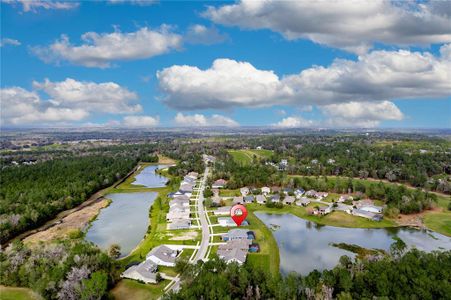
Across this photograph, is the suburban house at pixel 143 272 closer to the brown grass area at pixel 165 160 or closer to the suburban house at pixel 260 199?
the suburban house at pixel 260 199

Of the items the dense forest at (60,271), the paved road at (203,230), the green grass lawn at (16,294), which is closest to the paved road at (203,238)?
the paved road at (203,230)

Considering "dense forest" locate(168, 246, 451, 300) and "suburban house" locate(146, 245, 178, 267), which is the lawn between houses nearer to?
→ "suburban house" locate(146, 245, 178, 267)

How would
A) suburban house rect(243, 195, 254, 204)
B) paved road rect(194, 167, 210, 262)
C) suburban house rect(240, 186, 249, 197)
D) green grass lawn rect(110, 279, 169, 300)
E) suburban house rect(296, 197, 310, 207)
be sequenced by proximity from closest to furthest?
green grass lawn rect(110, 279, 169, 300) → paved road rect(194, 167, 210, 262) → suburban house rect(296, 197, 310, 207) → suburban house rect(243, 195, 254, 204) → suburban house rect(240, 186, 249, 197)

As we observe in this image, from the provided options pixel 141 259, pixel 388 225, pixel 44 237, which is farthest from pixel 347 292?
pixel 44 237

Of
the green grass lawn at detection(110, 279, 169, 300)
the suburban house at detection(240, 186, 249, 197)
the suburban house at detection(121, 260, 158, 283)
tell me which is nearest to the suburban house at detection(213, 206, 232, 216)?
the suburban house at detection(240, 186, 249, 197)

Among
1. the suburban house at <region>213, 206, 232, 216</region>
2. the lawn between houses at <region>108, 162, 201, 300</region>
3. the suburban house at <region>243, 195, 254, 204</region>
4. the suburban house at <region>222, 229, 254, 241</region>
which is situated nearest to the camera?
the lawn between houses at <region>108, 162, 201, 300</region>

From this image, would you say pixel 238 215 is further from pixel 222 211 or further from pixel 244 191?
pixel 244 191
